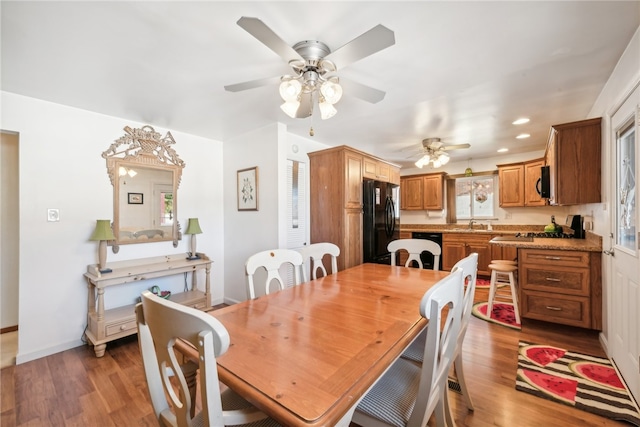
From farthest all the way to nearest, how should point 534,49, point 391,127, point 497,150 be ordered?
point 497,150
point 391,127
point 534,49

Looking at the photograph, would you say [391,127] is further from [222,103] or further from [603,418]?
[603,418]

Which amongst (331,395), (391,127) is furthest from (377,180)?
(331,395)

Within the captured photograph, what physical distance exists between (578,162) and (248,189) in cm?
352

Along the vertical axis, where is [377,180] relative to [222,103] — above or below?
below

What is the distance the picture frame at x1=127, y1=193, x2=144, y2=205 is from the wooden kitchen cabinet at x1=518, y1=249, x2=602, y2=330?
165 inches

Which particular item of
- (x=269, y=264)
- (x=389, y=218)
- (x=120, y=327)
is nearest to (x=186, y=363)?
(x=269, y=264)

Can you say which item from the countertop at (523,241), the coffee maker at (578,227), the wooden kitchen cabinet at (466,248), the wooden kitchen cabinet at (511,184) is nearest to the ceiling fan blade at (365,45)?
the countertop at (523,241)

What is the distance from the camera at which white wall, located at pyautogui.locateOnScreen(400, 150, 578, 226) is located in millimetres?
4844

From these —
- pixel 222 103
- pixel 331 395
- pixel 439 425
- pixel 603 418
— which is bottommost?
pixel 603 418

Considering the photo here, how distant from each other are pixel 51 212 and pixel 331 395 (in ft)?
10.2

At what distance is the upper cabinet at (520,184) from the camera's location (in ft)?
15.2

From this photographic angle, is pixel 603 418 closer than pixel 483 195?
Yes

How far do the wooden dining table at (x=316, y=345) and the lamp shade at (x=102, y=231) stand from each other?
6.48 ft

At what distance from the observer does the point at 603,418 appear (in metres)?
1.63
